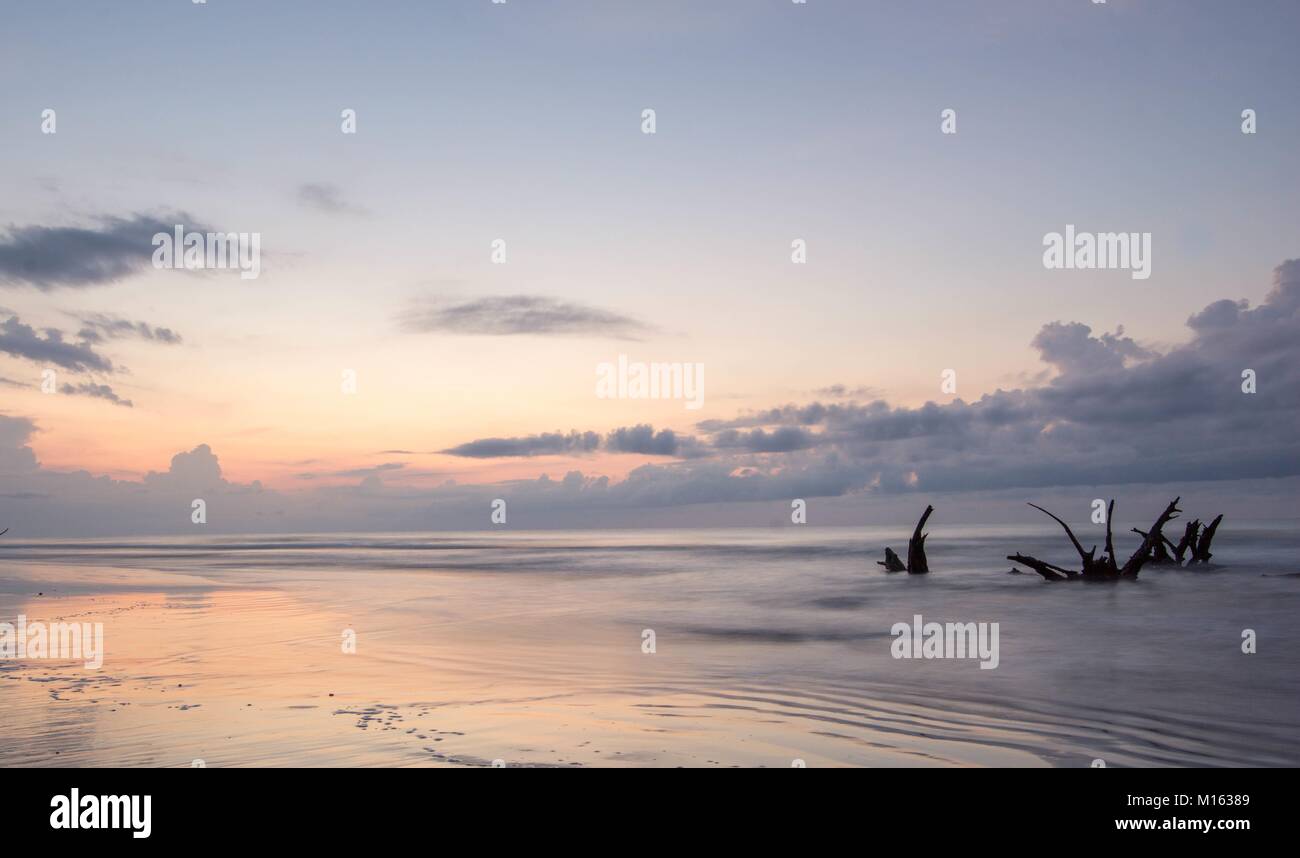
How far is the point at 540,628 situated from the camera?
23.2 m

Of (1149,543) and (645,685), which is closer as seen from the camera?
(645,685)

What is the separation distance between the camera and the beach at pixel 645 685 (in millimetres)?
9883

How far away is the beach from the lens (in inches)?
389

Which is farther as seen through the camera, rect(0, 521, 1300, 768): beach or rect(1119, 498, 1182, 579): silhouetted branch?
rect(1119, 498, 1182, 579): silhouetted branch

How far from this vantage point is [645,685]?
1414cm

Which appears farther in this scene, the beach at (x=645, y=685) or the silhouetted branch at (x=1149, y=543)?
the silhouetted branch at (x=1149, y=543)

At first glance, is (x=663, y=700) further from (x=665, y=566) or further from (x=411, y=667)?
(x=665, y=566)
